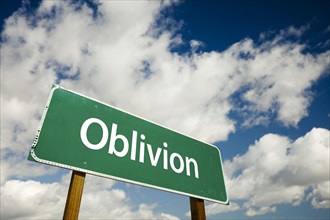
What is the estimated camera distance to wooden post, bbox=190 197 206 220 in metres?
3.71

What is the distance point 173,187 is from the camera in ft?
10.9

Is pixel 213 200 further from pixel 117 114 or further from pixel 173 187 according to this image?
pixel 117 114

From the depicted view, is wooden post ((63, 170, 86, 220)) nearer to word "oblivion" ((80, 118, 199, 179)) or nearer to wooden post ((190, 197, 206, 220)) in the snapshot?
word "oblivion" ((80, 118, 199, 179))

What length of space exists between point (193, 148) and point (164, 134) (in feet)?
2.46

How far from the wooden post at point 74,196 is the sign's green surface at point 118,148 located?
90 mm

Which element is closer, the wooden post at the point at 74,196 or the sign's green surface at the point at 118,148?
the wooden post at the point at 74,196

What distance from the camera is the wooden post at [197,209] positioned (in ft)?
12.2

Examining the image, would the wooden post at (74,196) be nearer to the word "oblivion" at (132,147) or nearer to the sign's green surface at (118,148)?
the sign's green surface at (118,148)

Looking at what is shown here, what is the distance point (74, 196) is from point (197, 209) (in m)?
2.15

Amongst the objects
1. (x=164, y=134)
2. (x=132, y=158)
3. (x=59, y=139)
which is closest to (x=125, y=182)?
(x=132, y=158)

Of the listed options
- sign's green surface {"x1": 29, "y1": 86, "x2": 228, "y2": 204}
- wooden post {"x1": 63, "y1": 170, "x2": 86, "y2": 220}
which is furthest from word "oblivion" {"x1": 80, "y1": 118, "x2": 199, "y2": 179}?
wooden post {"x1": 63, "y1": 170, "x2": 86, "y2": 220}

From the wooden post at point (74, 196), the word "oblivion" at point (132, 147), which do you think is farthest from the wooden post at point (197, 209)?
the wooden post at point (74, 196)

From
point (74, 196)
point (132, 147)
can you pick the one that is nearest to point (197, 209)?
point (132, 147)

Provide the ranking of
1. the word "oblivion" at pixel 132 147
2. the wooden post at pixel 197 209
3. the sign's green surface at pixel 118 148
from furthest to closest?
the wooden post at pixel 197 209, the word "oblivion" at pixel 132 147, the sign's green surface at pixel 118 148
